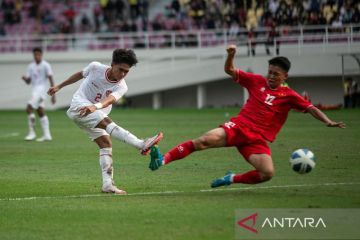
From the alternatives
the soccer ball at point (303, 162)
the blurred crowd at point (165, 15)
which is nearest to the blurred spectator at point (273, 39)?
the blurred crowd at point (165, 15)

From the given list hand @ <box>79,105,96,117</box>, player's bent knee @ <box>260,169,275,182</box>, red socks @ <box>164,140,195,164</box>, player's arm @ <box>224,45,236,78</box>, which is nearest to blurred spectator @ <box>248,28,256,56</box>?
player's arm @ <box>224,45,236,78</box>

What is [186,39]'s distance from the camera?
47.1m

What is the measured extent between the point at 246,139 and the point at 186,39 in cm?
3378

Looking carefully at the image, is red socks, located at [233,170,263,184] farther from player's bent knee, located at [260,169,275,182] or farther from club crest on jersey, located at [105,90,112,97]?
club crest on jersey, located at [105,90,112,97]

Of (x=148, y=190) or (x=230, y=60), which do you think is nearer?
(x=230, y=60)

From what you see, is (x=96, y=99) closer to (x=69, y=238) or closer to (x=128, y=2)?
(x=69, y=238)

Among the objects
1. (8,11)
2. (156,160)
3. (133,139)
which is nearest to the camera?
(156,160)

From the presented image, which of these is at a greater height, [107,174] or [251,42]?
[107,174]

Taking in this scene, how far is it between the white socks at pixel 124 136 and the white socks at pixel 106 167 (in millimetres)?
456

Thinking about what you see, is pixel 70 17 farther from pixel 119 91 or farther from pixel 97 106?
pixel 97 106

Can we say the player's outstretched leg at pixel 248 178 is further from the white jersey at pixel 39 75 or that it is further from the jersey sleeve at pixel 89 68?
the white jersey at pixel 39 75

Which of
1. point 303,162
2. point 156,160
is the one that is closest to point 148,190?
point 156,160

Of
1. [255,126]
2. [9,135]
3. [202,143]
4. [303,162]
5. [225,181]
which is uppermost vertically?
[255,126]

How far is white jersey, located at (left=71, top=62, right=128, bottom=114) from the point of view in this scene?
1443 centimetres
